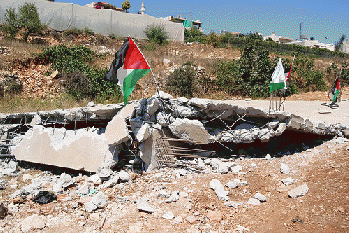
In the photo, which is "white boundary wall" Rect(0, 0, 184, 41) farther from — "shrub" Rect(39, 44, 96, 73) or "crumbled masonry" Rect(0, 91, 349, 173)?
"crumbled masonry" Rect(0, 91, 349, 173)

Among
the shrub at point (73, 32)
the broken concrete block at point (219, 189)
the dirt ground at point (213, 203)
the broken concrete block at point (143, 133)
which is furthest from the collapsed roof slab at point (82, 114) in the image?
the shrub at point (73, 32)

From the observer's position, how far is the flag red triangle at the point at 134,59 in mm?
5203

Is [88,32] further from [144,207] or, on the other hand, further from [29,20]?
[144,207]

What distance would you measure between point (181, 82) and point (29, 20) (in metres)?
10.8

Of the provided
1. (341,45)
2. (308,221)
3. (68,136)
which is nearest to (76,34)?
(68,136)

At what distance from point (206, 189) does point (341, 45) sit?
50.1 meters

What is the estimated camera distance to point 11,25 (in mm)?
15562

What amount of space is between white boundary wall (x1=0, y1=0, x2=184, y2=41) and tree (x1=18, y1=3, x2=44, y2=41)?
136cm

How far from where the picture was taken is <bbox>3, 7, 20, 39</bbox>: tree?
15352 mm

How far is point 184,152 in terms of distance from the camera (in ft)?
18.8

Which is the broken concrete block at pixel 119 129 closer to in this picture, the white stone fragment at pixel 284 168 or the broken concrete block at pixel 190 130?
the broken concrete block at pixel 190 130

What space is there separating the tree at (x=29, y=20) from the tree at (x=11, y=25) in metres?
0.27

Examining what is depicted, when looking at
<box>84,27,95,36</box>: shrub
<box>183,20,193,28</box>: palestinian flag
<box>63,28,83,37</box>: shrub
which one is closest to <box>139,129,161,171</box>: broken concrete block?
<box>63,28,83,37</box>: shrub

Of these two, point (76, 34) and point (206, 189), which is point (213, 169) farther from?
point (76, 34)
